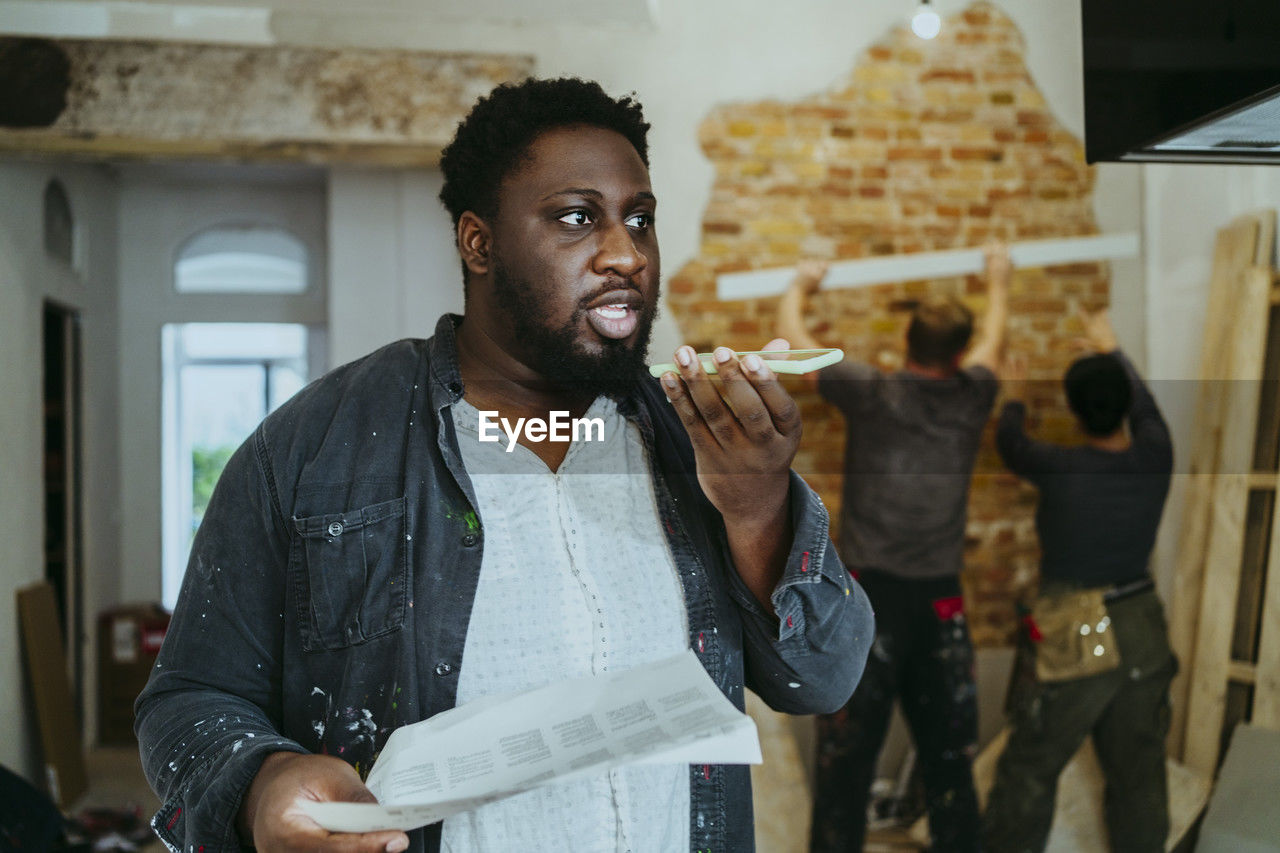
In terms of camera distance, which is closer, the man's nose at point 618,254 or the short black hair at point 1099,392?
the man's nose at point 618,254

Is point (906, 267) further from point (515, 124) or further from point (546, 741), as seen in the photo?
point (546, 741)

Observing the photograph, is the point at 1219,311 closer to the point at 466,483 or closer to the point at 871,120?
the point at 871,120

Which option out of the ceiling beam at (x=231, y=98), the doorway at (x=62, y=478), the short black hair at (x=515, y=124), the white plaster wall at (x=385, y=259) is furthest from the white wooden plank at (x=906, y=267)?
the doorway at (x=62, y=478)

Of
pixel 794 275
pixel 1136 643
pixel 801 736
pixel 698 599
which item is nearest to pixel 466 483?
pixel 698 599

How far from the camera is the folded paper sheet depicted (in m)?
0.71

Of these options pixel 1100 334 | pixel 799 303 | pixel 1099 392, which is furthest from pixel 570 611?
pixel 1100 334

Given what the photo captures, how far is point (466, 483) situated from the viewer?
1029mm

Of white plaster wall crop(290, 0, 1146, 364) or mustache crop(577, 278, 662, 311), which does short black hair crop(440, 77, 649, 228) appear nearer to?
mustache crop(577, 278, 662, 311)

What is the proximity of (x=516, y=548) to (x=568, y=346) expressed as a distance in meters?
0.22

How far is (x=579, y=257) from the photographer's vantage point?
39.9 inches

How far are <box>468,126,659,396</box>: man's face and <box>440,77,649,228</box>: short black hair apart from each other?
17 mm

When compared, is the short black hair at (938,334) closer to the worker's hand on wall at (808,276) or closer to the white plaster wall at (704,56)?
the worker's hand on wall at (808,276)

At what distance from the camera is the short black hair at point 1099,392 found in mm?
2785

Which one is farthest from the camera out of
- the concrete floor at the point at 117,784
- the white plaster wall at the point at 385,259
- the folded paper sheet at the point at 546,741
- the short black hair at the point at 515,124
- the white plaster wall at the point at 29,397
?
the concrete floor at the point at 117,784
